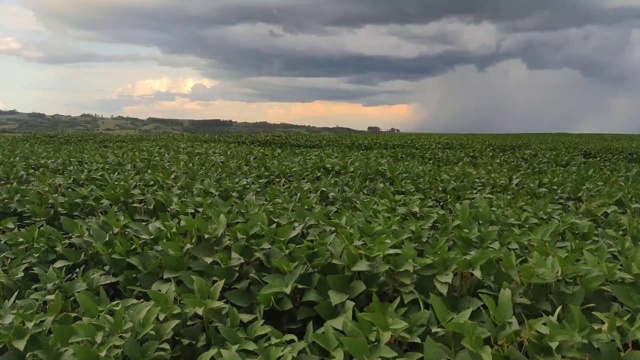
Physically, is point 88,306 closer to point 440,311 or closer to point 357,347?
point 357,347

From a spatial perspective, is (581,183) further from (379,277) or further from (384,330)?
(384,330)

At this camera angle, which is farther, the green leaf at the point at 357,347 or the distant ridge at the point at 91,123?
the distant ridge at the point at 91,123

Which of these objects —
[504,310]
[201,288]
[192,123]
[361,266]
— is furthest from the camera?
[192,123]

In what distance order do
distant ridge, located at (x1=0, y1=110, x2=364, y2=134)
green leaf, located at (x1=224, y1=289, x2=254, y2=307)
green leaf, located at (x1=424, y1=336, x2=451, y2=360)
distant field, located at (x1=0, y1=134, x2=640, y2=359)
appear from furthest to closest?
distant ridge, located at (x1=0, y1=110, x2=364, y2=134), green leaf, located at (x1=224, y1=289, x2=254, y2=307), distant field, located at (x1=0, y1=134, x2=640, y2=359), green leaf, located at (x1=424, y1=336, x2=451, y2=360)

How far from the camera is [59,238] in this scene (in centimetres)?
387

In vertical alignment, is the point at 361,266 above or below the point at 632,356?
above

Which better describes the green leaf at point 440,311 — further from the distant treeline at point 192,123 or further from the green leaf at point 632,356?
the distant treeline at point 192,123

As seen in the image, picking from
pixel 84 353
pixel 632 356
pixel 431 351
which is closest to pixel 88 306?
pixel 84 353

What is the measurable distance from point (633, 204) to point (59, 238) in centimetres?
599

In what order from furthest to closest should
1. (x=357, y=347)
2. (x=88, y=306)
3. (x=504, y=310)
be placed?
(x=88, y=306), (x=504, y=310), (x=357, y=347)

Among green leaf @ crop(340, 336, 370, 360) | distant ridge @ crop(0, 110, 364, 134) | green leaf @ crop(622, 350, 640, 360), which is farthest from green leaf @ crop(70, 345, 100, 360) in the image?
distant ridge @ crop(0, 110, 364, 134)

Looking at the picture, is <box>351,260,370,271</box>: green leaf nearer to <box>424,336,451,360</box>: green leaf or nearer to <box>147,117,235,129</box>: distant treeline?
<box>424,336,451,360</box>: green leaf

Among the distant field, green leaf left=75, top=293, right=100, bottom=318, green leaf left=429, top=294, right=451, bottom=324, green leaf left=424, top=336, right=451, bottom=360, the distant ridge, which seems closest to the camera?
green leaf left=424, top=336, right=451, bottom=360

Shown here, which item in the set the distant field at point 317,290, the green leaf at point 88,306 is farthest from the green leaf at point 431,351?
the green leaf at point 88,306
